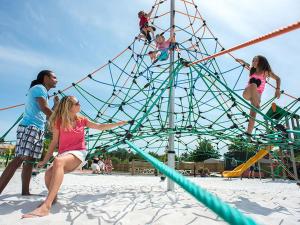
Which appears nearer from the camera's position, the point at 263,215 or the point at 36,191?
the point at 263,215

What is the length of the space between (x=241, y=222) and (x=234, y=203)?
2830 mm

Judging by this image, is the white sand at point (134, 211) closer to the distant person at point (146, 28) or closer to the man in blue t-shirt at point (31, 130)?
the man in blue t-shirt at point (31, 130)

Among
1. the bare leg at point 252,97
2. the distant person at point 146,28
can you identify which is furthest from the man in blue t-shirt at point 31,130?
the distant person at point 146,28

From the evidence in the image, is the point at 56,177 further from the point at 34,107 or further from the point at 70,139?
the point at 34,107

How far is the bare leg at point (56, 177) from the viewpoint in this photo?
2.22 meters

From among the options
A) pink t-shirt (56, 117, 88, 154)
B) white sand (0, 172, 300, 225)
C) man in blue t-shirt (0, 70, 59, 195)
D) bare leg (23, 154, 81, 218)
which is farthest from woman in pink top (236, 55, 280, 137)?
man in blue t-shirt (0, 70, 59, 195)

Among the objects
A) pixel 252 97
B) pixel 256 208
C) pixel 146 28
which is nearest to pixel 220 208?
pixel 256 208

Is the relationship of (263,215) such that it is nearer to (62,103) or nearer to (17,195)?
(62,103)

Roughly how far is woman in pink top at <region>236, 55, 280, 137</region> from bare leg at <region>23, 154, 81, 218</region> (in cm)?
246

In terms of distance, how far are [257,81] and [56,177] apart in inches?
119

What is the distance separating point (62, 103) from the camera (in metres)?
2.72

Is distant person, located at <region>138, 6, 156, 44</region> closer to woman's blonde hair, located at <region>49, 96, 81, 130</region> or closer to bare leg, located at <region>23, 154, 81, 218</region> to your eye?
woman's blonde hair, located at <region>49, 96, 81, 130</region>

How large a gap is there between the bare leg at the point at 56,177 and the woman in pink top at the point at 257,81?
8.08 ft

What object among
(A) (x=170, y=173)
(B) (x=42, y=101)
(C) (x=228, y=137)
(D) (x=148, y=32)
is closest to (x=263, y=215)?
(C) (x=228, y=137)
